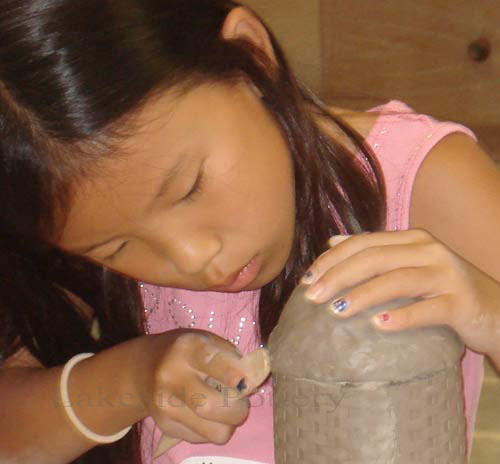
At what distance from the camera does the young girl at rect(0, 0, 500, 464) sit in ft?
1.43

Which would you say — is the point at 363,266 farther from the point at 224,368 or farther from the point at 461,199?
the point at 461,199

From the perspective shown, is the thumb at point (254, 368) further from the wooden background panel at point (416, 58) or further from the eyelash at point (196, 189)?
the wooden background panel at point (416, 58)

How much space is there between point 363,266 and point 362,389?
58 millimetres

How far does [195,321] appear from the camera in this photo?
799 millimetres

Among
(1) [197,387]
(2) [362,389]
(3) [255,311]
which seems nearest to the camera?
(2) [362,389]

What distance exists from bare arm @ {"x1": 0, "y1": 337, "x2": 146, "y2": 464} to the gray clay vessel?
259 mm

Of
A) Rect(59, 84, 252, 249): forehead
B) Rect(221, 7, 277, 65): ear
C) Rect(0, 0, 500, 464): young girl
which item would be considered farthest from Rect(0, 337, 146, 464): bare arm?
Rect(221, 7, 277, 65): ear

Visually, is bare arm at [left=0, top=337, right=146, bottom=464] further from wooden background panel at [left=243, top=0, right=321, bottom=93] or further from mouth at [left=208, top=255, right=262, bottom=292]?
wooden background panel at [left=243, top=0, right=321, bottom=93]

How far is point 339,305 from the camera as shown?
33 cm

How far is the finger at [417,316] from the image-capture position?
32 centimetres

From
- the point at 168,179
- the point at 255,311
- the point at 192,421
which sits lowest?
the point at 255,311

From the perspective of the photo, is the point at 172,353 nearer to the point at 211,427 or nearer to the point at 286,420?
the point at 211,427

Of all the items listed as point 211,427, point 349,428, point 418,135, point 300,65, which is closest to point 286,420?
point 349,428

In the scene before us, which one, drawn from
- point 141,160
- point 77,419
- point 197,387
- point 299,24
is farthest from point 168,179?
point 299,24
